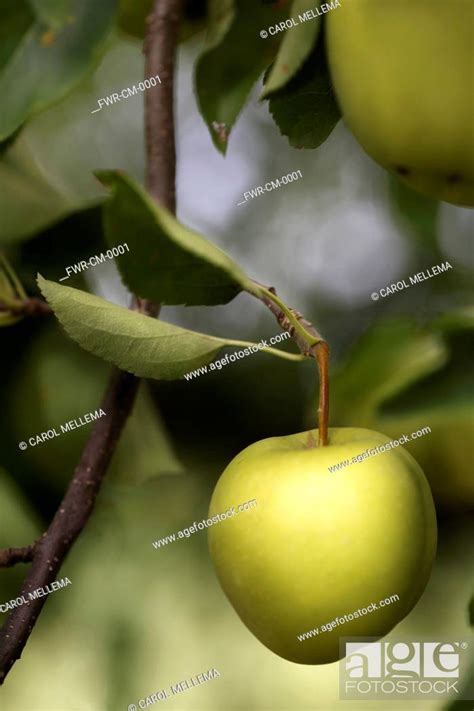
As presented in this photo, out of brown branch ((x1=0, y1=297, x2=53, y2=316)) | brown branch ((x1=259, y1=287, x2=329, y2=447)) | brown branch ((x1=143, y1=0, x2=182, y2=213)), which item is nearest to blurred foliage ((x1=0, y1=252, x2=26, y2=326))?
brown branch ((x1=0, y1=297, x2=53, y2=316))

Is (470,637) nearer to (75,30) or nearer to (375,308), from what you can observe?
(375,308)

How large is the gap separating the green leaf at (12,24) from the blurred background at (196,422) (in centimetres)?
5

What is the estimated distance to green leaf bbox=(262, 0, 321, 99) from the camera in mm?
308

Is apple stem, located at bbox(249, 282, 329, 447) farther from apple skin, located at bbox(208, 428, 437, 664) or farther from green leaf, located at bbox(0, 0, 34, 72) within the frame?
green leaf, located at bbox(0, 0, 34, 72)

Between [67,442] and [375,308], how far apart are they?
0.31m

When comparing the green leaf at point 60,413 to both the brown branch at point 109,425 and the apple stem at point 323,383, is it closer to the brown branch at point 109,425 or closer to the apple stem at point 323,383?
the brown branch at point 109,425

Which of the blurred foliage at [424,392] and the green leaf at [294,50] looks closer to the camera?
the green leaf at [294,50]

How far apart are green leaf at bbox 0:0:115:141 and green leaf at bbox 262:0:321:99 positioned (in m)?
0.17

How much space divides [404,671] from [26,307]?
296 millimetres

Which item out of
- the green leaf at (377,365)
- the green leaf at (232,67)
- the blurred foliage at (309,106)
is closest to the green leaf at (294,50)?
the blurred foliage at (309,106)

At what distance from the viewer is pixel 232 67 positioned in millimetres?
470

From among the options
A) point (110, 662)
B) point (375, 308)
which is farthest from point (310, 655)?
point (375, 308)

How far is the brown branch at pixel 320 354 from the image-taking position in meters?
0.36

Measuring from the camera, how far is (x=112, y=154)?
955 millimetres
